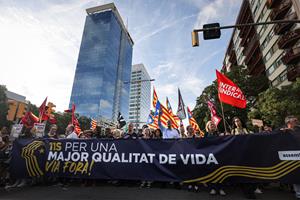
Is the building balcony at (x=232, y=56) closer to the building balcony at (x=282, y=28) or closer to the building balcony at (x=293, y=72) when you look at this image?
the building balcony at (x=282, y=28)

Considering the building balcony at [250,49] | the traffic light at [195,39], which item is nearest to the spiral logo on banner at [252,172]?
the traffic light at [195,39]

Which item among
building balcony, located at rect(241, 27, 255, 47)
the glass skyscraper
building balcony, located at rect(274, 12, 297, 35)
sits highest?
the glass skyscraper

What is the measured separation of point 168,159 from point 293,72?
2591 cm

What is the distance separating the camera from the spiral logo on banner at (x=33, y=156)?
5.27 meters

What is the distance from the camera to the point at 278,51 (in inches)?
1017

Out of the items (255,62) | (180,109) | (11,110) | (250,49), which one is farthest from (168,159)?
(250,49)

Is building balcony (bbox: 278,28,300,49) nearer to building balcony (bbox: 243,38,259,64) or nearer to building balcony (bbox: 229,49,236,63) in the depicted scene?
building balcony (bbox: 243,38,259,64)

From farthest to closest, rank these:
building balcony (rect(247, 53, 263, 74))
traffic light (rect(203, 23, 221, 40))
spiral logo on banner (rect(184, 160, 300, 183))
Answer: building balcony (rect(247, 53, 263, 74)), traffic light (rect(203, 23, 221, 40)), spiral logo on banner (rect(184, 160, 300, 183))

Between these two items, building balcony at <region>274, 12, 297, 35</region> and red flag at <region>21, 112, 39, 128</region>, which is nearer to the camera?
red flag at <region>21, 112, 39, 128</region>

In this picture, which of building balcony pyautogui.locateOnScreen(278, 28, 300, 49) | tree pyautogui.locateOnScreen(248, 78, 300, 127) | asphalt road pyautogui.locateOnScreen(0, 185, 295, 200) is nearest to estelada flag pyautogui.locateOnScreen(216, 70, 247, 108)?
asphalt road pyautogui.locateOnScreen(0, 185, 295, 200)

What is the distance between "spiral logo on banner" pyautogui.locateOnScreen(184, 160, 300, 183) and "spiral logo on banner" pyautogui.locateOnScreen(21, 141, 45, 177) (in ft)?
15.0

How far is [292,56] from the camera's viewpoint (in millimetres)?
21922

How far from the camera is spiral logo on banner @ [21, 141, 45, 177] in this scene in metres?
5.27

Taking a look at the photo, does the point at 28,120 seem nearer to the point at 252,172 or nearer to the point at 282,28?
the point at 252,172
